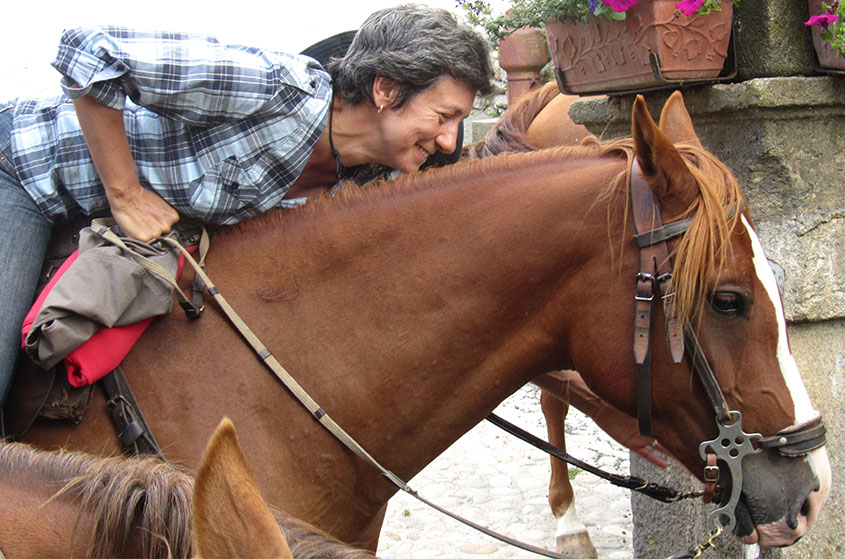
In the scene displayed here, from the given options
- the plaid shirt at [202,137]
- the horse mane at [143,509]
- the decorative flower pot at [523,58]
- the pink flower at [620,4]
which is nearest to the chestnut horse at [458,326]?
the plaid shirt at [202,137]

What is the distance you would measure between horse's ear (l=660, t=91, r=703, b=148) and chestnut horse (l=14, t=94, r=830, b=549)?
0.24 metres

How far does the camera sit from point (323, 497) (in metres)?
1.92

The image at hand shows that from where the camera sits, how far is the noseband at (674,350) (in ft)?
5.96

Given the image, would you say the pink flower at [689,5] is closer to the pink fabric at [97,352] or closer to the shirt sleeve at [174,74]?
the shirt sleeve at [174,74]

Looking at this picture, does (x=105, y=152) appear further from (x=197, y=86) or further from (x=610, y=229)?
(x=610, y=229)

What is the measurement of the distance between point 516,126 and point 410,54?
1245 mm

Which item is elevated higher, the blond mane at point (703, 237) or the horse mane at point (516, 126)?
the blond mane at point (703, 237)

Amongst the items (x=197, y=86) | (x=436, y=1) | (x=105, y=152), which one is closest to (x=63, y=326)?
(x=105, y=152)

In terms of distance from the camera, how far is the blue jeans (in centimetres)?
181

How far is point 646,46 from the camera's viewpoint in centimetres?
244

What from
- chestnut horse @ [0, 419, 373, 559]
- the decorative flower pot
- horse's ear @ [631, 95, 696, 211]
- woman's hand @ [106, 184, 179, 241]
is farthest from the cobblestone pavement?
chestnut horse @ [0, 419, 373, 559]

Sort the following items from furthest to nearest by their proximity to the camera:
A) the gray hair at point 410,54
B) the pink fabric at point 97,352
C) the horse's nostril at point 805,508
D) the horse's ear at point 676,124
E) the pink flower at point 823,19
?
the pink flower at point 823,19 < the horse's ear at point 676,124 < the gray hair at point 410,54 < the horse's nostril at point 805,508 < the pink fabric at point 97,352

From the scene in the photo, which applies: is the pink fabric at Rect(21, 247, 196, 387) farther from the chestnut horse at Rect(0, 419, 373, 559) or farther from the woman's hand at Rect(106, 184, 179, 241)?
the chestnut horse at Rect(0, 419, 373, 559)

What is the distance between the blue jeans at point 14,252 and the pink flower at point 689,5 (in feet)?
6.02
